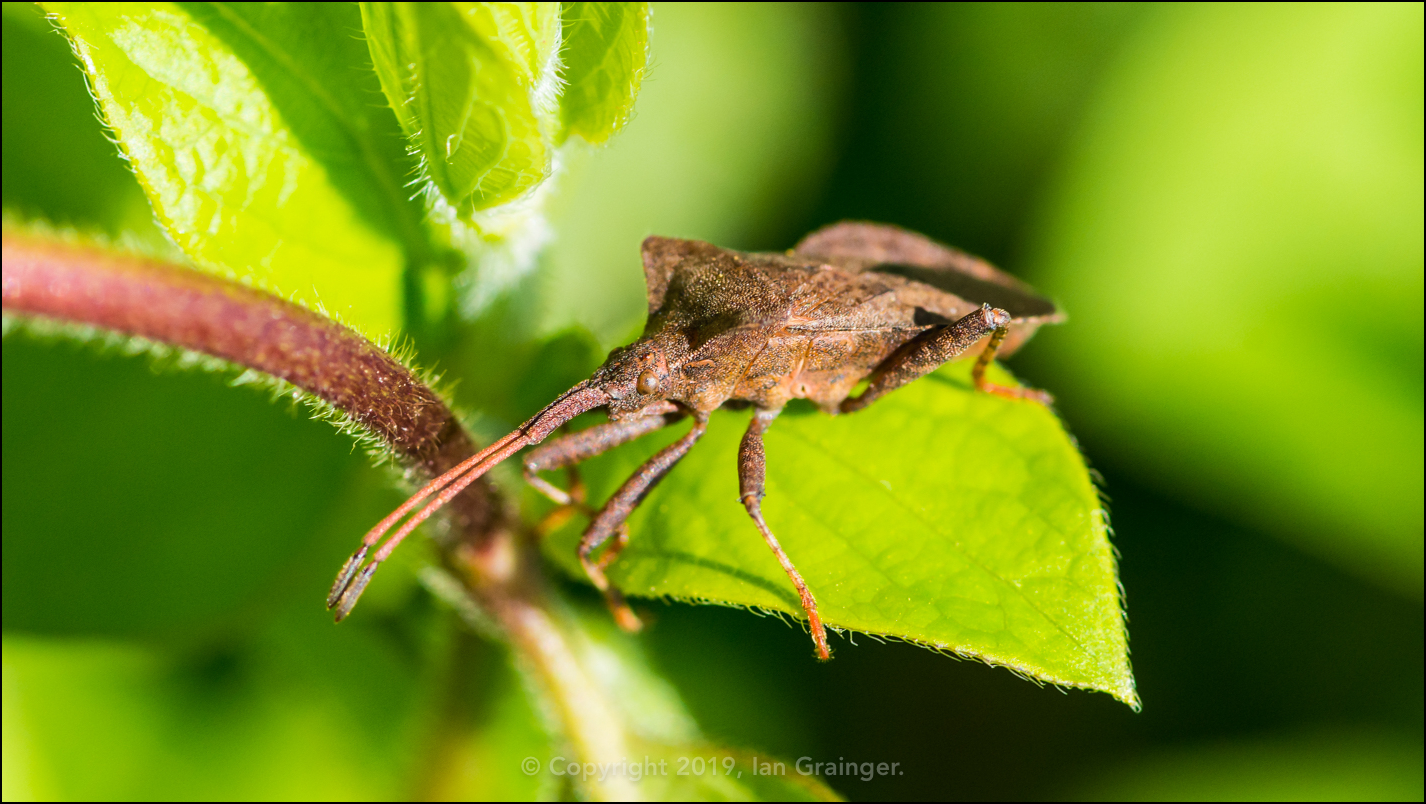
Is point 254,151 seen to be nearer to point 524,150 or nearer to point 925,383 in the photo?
point 524,150

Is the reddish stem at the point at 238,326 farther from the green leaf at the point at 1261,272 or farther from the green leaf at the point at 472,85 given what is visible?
the green leaf at the point at 1261,272

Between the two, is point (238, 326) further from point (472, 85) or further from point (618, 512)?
point (618, 512)

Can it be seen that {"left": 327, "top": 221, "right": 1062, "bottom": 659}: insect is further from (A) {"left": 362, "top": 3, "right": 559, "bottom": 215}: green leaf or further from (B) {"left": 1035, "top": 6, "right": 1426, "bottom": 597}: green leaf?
(B) {"left": 1035, "top": 6, "right": 1426, "bottom": 597}: green leaf

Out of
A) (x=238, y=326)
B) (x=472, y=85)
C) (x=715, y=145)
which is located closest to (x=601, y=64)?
(x=472, y=85)

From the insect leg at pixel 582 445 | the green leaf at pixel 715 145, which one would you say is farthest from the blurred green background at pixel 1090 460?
the green leaf at pixel 715 145

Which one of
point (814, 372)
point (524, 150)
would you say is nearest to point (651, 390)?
point (814, 372)
